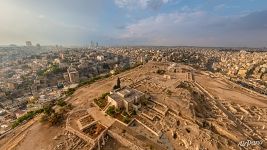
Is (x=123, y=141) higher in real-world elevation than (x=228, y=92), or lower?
lower

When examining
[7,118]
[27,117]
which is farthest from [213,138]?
[7,118]

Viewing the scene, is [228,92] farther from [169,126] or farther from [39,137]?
[39,137]

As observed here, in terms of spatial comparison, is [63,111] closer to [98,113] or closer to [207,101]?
[98,113]

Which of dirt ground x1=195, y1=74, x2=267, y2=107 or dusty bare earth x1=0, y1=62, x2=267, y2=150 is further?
dirt ground x1=195, y1=74, x2=267, y2=107

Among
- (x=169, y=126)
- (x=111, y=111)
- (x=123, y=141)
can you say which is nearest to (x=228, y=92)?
(x=169, y=126)

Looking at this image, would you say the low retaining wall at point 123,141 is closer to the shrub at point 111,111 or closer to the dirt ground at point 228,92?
the shrub at point 111,111

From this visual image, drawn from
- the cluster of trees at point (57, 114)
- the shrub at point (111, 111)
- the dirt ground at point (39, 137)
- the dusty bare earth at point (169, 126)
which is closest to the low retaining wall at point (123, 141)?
the dusty bare earth at point (169, 126)

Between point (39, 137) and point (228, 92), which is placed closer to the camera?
point (39, 137)

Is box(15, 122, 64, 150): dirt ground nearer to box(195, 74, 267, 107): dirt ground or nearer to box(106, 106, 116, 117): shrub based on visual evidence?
box(106, 106, 116, 117): shrub

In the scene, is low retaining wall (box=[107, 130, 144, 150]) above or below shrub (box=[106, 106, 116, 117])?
below

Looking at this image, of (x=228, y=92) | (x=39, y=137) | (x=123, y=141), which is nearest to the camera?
(x=123, y=141)

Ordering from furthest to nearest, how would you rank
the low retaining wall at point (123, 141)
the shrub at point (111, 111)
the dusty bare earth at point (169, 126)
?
the shrub at point (111, 111) → the dusty bare earth at point (169, 126) → the low retaining wall at point (123, 141)

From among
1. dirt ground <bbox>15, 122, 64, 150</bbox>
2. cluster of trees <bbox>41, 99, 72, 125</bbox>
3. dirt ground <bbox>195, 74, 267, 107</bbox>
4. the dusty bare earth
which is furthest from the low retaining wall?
dirt ground <bbox>195, 74, 267, 107</bbox>
